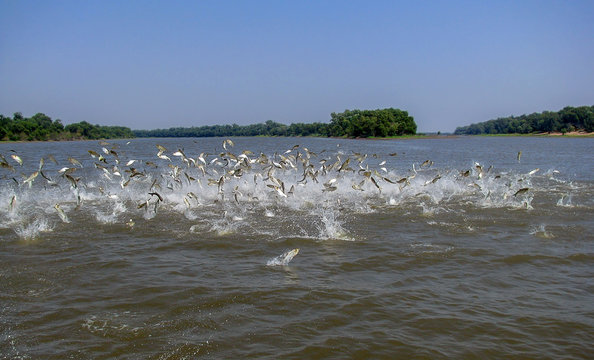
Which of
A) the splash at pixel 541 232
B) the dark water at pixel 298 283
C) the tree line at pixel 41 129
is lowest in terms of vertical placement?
the dark water at pixel 298 283

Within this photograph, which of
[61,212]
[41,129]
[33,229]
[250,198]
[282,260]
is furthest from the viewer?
[41,129]

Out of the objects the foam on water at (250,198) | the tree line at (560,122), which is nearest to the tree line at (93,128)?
the tree line at (560,122)

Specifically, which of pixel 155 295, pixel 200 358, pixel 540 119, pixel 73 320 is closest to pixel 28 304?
pixel 73 320

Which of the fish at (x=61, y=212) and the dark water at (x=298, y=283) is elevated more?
the fish at (x=61, y=212)

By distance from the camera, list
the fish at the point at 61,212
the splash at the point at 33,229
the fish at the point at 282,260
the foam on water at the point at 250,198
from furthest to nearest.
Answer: the foam on water at the point at 250,198 → the fish at the point at 61,212 → the splash at the point at 33,229 → the fish at the point at 282,260

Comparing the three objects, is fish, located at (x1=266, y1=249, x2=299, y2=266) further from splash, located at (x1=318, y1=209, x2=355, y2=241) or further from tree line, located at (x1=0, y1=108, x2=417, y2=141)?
tree line, located at (x1=0, y1=108, x2=417, y2=141)

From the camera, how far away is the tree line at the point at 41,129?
107 m

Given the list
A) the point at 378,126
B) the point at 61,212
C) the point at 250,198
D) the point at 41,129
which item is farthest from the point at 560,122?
the point at 41,129

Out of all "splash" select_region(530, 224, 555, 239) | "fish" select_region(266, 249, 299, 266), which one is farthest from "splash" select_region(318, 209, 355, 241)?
"splash" select_region(530, 224, 555, 239)

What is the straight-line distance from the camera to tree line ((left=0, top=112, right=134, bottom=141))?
4227 inches

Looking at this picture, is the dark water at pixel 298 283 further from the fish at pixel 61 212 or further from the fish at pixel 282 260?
the fish at pixel 61 212

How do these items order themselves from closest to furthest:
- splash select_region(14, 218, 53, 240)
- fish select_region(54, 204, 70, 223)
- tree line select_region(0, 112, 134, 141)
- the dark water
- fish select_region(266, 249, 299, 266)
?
the dark water → fish select_region(266, 249, 299, 266) → splash select_region(14, 218, 53, 240) → fish select_region(54, 204, 70, 223) → tree line select_region(0, 112, 134, 141)

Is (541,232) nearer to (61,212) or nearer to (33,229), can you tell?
(61,212)

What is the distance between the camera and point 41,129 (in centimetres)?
11694
